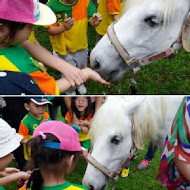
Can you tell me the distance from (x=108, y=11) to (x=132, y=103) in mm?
1392

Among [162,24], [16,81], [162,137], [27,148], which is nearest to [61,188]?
[27,148]

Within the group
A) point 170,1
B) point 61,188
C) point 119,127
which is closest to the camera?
point 61,188

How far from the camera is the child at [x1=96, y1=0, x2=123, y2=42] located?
8.41 feet

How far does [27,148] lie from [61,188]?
0.49 feet

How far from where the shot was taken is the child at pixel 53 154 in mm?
1050

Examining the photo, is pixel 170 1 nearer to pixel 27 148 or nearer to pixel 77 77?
pixel 77 77

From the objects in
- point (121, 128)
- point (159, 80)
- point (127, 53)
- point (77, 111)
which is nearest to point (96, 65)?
point (127, 53)

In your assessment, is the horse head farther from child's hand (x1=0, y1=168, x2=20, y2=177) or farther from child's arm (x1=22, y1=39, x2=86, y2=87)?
child's hand (x1=0, y1=168, x2=20, y2=177)

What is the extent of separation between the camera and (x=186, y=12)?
1.59 meters

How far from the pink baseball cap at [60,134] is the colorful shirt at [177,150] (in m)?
0.28

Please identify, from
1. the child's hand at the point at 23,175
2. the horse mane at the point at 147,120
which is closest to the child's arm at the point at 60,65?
the horse mane at the point at 147,120

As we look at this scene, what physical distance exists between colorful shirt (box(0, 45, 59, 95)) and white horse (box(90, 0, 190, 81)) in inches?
18.1

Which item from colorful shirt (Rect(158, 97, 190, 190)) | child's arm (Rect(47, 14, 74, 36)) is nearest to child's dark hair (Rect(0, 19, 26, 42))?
colorful shirt (Rect(158, 97, 190, 190))

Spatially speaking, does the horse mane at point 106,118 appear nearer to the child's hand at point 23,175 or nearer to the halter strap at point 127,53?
the child's hand at point 23,175
